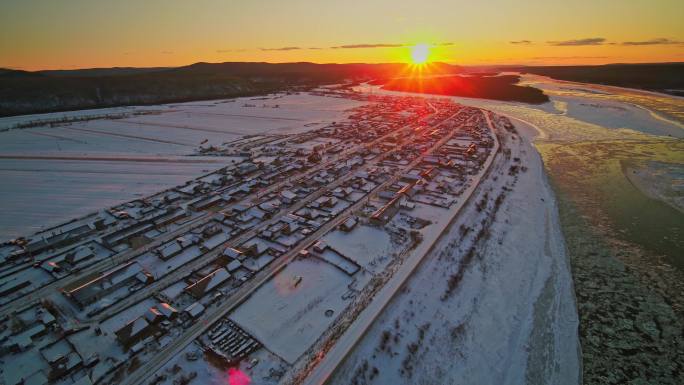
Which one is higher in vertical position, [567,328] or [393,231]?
[393,231]

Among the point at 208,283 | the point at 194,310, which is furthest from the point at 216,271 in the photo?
the point at 194,310

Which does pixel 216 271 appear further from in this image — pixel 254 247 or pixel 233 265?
pixel 254 247

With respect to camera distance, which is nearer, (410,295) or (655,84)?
(410,295)

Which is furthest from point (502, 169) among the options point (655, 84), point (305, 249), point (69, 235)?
point (655, 84)

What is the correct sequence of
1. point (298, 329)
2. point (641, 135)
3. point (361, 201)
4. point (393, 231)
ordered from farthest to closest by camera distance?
point (641, 135) → point (361, 201) → point (393, 231) → point (298, 329)

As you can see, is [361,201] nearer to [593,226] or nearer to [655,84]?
[593,226]

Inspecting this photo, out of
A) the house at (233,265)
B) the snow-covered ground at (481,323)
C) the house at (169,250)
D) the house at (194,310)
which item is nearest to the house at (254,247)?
the house at (233,265)

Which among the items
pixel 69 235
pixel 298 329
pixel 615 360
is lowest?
pixel 615 360
